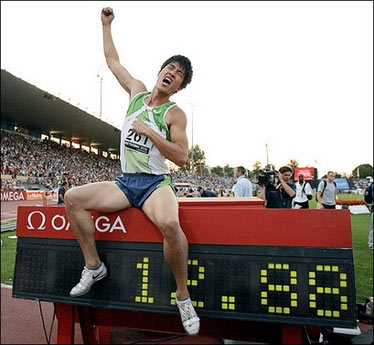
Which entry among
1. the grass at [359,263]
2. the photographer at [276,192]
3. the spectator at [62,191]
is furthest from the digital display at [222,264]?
the photographer at [276,192]

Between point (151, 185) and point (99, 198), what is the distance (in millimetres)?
288

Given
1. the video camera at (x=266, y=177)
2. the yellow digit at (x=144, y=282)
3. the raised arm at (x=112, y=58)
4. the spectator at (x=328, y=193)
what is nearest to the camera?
the yellow digit at (x=144, y=282)

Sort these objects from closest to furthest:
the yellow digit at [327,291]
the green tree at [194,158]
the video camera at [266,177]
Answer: the yellow digit at [327,291] → the green tree at [194,158] → the video camera at [266,177]

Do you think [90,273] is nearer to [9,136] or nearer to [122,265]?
[122,265]

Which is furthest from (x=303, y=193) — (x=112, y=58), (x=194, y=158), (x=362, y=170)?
(x=362, y=170)

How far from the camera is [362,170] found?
74.6 metres

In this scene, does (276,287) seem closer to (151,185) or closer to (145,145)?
(151,185)

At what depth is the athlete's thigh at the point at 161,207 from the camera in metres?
1.55

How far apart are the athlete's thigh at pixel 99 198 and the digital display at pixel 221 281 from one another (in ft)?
0.68

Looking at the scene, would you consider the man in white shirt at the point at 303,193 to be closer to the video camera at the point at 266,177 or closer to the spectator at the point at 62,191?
the video camera at the point at 266,177

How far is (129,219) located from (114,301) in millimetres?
433

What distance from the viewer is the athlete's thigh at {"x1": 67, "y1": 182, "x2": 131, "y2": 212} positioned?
5.55 ft

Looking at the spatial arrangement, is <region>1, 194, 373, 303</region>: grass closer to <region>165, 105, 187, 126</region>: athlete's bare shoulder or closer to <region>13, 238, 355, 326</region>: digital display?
<region>13, 238, 355, 326</region>: digital display

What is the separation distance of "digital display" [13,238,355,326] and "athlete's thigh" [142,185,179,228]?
0.59ft
